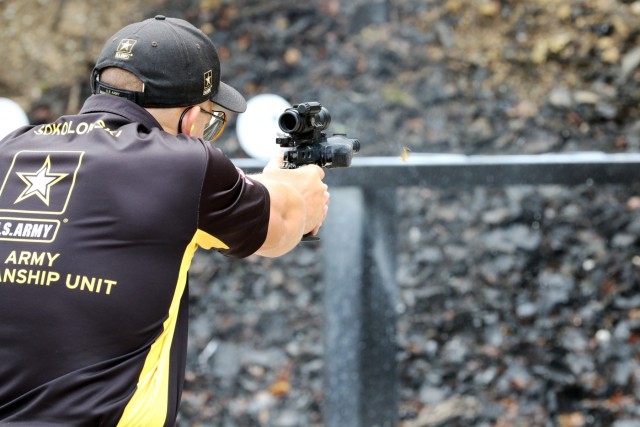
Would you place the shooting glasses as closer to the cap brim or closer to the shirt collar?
the cap brim

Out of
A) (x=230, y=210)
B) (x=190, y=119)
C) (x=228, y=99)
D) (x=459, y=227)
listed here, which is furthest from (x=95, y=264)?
(x=459, y=227)

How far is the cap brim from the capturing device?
216cm

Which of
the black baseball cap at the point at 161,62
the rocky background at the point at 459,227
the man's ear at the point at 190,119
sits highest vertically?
the rocky background at the point at 459,227

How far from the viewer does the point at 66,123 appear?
1.92 meters

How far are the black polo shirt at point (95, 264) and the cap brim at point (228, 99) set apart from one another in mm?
302

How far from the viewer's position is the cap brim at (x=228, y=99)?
216 centimetres

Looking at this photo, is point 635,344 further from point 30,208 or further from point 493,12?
point 30,208

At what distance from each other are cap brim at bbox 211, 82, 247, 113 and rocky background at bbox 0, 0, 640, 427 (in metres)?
3.03

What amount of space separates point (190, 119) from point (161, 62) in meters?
0.18

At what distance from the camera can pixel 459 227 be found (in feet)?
17.8

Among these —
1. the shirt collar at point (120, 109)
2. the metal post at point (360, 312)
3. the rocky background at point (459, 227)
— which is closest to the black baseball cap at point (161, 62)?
the shirt collar at point (120, 109)

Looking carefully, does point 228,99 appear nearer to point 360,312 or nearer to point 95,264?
point 95,264

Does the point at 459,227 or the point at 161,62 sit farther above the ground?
the point at 459,227

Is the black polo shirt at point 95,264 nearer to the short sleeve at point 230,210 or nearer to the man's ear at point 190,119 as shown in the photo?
the short sleeve at point 230,210
